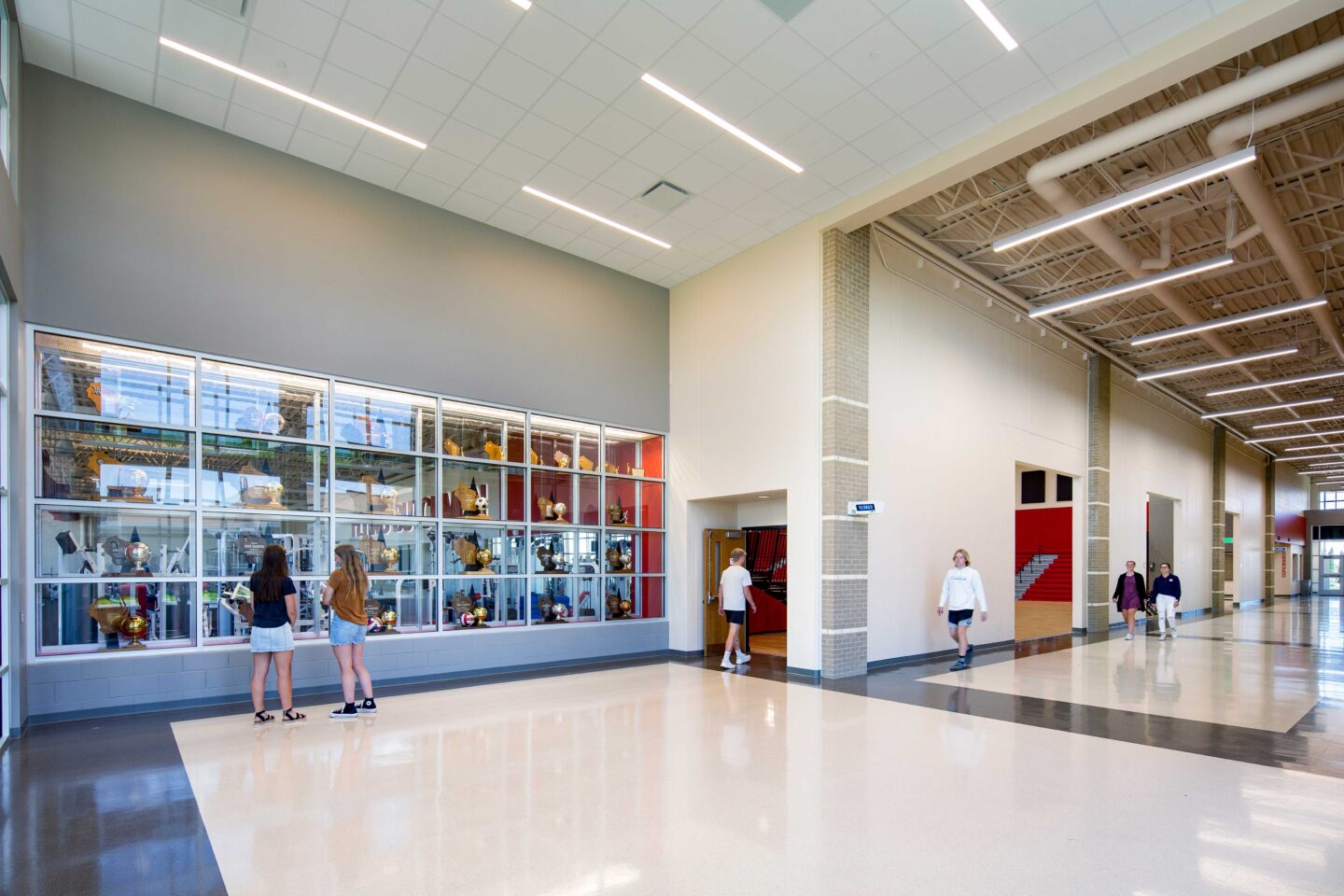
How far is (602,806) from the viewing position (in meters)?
4.26

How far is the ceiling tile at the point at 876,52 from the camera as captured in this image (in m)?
6.13

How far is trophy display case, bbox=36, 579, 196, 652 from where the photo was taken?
6508 millimetres

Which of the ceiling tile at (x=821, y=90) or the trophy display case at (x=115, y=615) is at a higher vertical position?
the ceiling tile at (x=821, y=90)

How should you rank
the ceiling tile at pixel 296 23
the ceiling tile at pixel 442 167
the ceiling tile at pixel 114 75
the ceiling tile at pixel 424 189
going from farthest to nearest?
the ceiling tile at pixel 424 189 < the ceiling tile at pixel 442 167 < the ceiling tile at pixel 114 75 < the ceiling tile at pixel 296 23

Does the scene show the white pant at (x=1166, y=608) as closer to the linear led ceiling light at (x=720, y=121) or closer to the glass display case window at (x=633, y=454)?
the glass display case window at (x=633, y=454)

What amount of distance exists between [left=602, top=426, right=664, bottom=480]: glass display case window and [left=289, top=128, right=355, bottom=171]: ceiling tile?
4.87m

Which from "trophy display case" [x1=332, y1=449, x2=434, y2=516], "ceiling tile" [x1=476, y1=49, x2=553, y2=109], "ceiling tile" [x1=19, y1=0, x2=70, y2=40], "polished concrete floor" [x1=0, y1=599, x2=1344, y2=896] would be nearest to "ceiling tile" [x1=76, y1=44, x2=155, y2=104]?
"ceiling tile" [x1=19, y1=0, x2=70, y2=40]

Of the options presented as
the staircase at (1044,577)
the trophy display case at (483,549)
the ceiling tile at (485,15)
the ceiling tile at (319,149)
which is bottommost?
the staircase at (1044,577)

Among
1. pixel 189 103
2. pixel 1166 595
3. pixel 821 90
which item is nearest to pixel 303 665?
pixel 189 103

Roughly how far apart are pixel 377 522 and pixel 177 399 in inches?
93.3

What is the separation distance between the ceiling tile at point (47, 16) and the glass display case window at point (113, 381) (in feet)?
8.49

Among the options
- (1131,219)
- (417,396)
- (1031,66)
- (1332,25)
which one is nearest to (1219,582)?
(1131,219)

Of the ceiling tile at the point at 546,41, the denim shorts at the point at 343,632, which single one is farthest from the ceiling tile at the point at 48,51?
the denim shorts at the point at 343,632

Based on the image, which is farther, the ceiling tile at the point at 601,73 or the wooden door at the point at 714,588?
the wooden door at the point at 714,588
